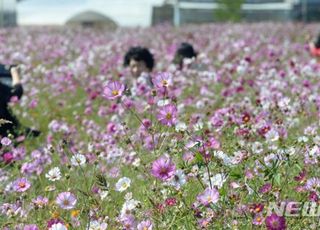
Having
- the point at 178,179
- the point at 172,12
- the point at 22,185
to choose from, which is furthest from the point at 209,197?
the point at 172,12

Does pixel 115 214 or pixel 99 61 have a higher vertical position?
pixel 115 214

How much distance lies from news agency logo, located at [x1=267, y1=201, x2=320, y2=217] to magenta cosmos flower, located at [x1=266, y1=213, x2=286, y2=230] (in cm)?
35

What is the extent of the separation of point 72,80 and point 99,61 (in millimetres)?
3052

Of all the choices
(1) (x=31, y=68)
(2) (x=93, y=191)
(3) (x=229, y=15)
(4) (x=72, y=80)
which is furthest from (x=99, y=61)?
(3) (x=229, y=15)

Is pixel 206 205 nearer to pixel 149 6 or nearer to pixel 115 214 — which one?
pixel 115 214

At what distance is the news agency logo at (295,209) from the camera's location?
351 cm

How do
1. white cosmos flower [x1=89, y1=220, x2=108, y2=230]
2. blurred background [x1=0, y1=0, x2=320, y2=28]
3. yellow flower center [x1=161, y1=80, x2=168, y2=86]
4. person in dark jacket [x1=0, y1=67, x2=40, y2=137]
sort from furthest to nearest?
1. blurred background [x1=0, y1=0, x2=320, y2=28]
2. person in dark jacket [x1=0, y1=67, x2=40, y2=137]
3. yellow flower center [x1=161, y1=80, x2=168, y2=86]
4. white cosmos flower [x1=89, y1=220, x2=108, y2=230]

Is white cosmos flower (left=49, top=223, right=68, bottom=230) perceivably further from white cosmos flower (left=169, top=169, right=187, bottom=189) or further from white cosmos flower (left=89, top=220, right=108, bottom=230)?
white cosmos flower (left=169, top=169, right=187, bottom=189)

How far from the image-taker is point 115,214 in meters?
4.08

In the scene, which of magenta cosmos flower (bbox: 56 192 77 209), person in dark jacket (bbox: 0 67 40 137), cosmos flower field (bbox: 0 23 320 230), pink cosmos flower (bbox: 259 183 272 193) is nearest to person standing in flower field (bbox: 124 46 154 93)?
cosmos flower field (bbox: 0 23 320 230)

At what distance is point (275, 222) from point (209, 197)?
0.40m

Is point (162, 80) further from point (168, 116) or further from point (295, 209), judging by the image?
point (295, 209)

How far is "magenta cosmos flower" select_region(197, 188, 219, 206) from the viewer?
3401 millimetres

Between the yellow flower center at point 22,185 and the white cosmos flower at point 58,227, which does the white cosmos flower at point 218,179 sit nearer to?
the white cosmos flower at point 58,227
